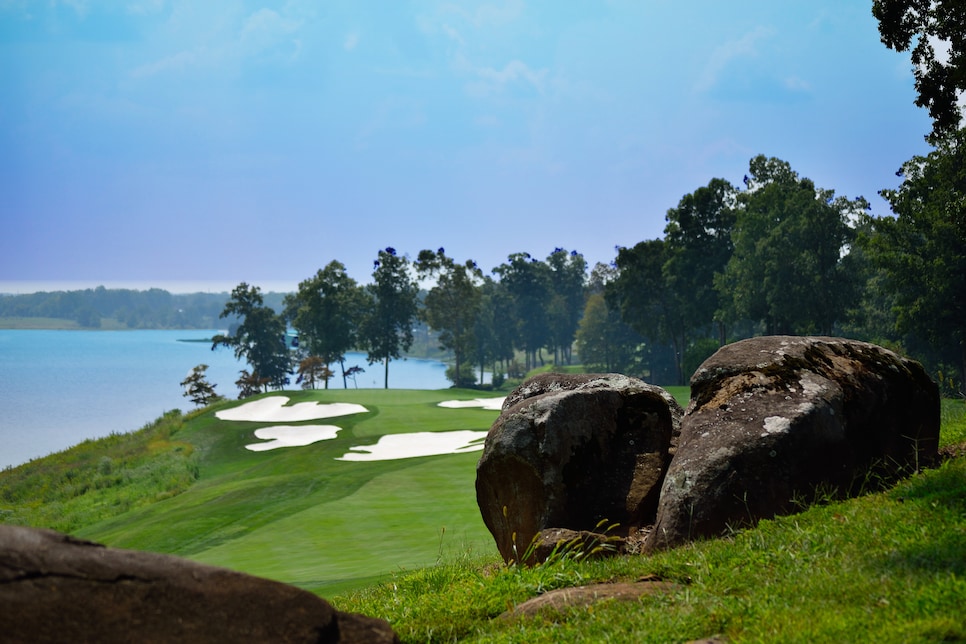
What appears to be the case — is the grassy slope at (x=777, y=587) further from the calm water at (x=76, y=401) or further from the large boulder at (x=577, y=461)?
the calm water at (x=76, y=401)

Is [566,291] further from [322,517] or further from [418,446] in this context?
[322,517]

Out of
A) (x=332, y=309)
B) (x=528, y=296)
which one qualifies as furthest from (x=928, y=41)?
(x=528, y=296)

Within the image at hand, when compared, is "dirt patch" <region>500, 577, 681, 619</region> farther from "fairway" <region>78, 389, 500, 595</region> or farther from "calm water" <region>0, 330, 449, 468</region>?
"calm water" <region>0, 330, 449, 468</region>

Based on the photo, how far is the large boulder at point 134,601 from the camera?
3.27m

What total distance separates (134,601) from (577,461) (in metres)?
5.79

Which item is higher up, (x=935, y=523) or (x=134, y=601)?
(x=134, y=601)

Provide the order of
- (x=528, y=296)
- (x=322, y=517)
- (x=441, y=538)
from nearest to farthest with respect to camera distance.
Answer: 1. (x=441, y=538)
2. (x=322, y=517)
3. (x=528, y=296)

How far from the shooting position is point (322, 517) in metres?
18.8

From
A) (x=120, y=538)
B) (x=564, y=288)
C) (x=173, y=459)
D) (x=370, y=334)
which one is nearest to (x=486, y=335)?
(x=564, y=288)

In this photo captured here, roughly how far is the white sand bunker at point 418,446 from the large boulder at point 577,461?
19.0m

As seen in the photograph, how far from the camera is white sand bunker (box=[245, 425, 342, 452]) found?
34719mm

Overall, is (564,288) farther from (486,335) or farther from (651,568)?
(651,568)

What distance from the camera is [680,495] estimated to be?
731 centimetres

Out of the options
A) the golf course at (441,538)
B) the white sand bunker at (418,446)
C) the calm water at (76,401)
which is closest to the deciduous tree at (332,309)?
the calm water at (76,401)
